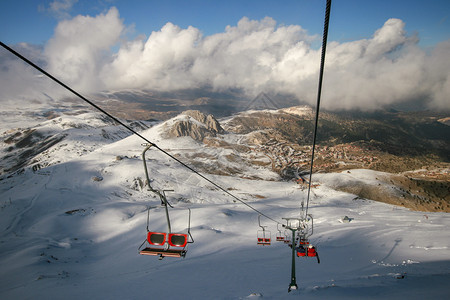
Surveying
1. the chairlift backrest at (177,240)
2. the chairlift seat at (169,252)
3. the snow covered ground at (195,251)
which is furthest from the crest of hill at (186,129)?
the chairlift seat at (169,252)

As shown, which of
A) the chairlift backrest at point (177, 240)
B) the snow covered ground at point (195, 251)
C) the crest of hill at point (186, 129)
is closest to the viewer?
the chairlift backrest at point (177, 240)

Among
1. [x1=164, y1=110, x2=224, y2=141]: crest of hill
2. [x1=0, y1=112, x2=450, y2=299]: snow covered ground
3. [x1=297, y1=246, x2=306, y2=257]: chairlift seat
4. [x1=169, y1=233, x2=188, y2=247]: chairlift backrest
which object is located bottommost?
[x1=0, y1=112, x2=450, y2=299]: snow covered ground

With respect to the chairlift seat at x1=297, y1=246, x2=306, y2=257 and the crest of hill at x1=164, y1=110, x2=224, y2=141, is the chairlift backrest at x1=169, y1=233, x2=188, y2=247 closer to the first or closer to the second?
the chairlift seat at x1=297, y1=246, x2=306, y2=257

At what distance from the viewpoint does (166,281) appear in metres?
20.8

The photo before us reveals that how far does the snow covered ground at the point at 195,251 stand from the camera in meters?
18.1

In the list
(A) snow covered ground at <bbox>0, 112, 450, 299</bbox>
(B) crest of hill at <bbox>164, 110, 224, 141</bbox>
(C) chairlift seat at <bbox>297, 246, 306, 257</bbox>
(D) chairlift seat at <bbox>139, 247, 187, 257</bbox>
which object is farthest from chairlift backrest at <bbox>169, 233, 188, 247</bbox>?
(B) crest of hill at <bbox>164, 110, 224, 141</bbox>

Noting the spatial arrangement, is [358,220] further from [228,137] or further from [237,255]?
[228,137]

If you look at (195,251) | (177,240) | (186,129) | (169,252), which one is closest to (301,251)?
(177,240)

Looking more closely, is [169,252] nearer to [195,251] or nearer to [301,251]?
[301,251]

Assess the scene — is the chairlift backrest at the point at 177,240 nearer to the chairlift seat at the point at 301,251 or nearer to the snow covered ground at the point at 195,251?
the snow covered ground at the point at 195,251

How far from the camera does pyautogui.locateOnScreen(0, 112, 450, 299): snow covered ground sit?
Result: 18078mm

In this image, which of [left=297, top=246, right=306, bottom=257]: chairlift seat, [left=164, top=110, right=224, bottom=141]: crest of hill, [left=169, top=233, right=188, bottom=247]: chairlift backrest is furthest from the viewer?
[left=164, top=110, right=224, bottom=141]: crest of hill

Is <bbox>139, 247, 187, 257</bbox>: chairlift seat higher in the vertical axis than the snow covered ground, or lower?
higher

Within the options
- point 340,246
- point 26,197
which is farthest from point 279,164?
point 26,197
